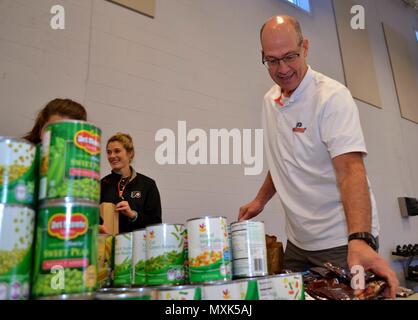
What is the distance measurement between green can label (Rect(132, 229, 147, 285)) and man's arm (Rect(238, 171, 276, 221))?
2.62ft

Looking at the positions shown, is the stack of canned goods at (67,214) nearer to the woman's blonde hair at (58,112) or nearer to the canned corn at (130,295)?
the canned corn at (130,295)

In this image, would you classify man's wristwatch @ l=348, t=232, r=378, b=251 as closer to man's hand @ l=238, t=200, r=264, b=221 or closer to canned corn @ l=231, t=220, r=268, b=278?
canned corn @ l=231, t=220, r=268, b=278

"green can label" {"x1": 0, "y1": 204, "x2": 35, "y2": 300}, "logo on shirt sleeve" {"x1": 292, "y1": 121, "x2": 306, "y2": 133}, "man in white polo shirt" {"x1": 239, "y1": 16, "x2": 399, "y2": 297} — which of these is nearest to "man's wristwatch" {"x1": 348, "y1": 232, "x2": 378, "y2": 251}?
"man in white polo shirt" {"x1": 239, "y1": 16, "x2": 399, "y2": 297}

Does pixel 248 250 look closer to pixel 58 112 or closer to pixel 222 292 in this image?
pixel 222 292

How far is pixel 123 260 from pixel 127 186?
1.37 metres

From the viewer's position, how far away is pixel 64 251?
1.74 ft

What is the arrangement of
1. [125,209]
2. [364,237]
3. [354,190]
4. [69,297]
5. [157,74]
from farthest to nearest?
[157,74] → [125,209] → [354,190] → [364,237] → [69,297]

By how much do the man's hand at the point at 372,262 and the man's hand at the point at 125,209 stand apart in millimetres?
1087

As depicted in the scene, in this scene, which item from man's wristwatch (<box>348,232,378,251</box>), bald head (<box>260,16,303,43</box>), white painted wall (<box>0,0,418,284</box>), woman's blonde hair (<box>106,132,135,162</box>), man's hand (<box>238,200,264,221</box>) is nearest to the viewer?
man's wristwatch (<box>348,232,378,251</box>)

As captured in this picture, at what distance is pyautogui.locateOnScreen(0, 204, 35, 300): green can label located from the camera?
52 cm

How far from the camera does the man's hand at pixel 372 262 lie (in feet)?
2.97

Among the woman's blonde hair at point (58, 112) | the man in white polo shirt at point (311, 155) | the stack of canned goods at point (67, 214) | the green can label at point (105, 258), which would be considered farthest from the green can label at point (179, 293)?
the woman's blonde hair at point (58, 112)

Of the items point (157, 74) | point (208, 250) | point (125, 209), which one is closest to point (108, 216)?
point (125, 209)

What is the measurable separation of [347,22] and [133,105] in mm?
3621
